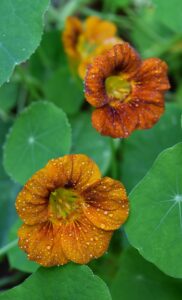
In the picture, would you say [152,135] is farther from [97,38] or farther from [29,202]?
[29,202]

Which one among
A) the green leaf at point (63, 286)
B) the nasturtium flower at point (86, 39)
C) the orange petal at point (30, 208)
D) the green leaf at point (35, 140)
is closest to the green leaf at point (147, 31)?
the nasturtium flower at point (86, 39)

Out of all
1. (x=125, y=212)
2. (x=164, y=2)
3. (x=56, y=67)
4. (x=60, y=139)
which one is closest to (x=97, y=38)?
(x=56, y=67)

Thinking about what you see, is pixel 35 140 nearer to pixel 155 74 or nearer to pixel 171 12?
pixel 155 74

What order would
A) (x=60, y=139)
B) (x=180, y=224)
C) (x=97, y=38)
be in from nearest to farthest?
(x=180, y=224) < (x=60, y=139) < (x=97, y=38)

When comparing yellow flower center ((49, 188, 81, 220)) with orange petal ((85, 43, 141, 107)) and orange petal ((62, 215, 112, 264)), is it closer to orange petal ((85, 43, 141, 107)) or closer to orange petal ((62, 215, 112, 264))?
orange petal ((62, 215, 112, 264))

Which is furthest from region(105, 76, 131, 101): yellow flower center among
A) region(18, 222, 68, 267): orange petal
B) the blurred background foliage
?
region(18, 222, 68, 267): orange petal
